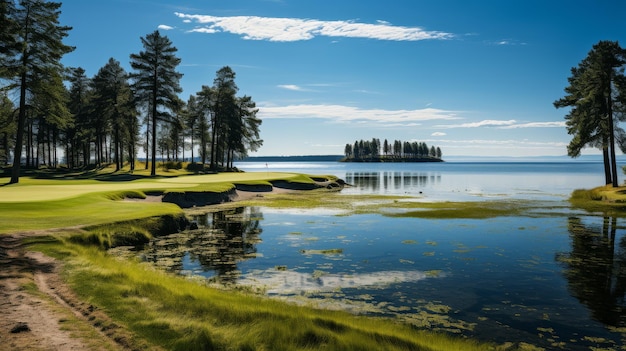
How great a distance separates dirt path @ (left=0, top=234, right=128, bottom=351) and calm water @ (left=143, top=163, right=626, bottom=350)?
4.67m

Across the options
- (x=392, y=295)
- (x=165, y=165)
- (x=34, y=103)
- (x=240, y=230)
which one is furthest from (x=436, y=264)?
(x=165, y=165)

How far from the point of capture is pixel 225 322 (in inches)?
341

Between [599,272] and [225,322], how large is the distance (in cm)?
1317

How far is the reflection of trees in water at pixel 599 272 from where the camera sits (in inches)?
423

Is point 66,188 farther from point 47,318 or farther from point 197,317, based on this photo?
A: point 197,317

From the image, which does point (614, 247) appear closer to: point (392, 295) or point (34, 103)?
point (392, 295)

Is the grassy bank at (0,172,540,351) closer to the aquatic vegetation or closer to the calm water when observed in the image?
the calm water

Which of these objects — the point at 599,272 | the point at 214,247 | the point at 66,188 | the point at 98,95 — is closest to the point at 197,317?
the point at 214,247

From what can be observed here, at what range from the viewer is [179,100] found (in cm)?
5616

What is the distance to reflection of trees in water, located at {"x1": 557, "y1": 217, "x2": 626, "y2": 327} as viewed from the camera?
10.7 metres

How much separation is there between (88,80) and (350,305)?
250 feet

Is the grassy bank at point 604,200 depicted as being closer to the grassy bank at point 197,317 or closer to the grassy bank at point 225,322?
the grassy bank at point 225,322

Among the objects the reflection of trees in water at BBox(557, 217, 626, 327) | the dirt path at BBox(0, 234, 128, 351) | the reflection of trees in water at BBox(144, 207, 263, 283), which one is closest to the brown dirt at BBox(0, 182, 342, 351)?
the dirt path at BBox(0, 234, 128, 351)

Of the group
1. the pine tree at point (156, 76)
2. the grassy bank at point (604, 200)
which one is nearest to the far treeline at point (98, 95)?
the pine tree at point (156, 76)
